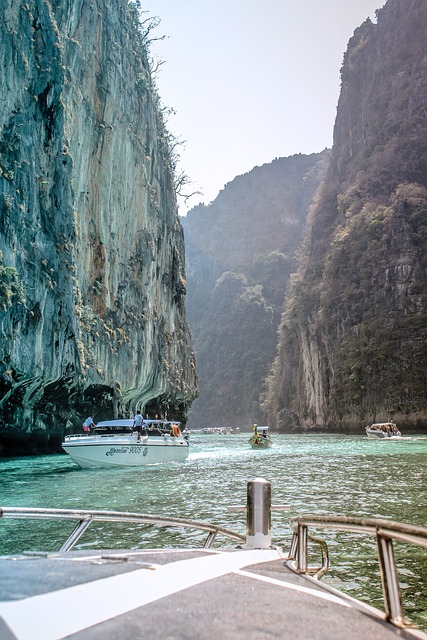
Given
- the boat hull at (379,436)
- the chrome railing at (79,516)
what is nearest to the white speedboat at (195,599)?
the chrome railing at (79,516)

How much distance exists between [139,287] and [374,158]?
70.4 m

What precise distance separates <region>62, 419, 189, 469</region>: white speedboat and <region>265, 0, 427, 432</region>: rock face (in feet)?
164

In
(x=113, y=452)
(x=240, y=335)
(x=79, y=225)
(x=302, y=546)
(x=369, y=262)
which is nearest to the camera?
(x=302, y=546)

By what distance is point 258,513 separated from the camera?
4.58 m

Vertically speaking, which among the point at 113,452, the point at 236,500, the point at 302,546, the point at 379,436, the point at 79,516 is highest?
the point at 79,516

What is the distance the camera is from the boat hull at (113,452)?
23031 millimetres

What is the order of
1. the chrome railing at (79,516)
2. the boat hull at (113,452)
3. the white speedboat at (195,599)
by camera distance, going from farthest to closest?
the boat hull at (113,452), the chrome railing at (79,516), the white speedboat at (195,599)

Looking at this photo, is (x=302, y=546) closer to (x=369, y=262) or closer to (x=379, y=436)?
(x=379, y=436)

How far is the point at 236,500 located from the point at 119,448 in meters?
11.1

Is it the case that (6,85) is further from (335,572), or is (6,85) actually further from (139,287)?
(335,572)

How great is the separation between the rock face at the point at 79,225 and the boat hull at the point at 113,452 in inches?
171

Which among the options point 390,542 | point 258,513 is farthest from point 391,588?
point 258,513

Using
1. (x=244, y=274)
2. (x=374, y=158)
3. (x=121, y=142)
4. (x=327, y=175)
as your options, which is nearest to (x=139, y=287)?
(x=121, y=142)

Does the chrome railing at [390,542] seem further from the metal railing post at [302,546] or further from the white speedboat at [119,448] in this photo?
the white speedboat at [119,448]
